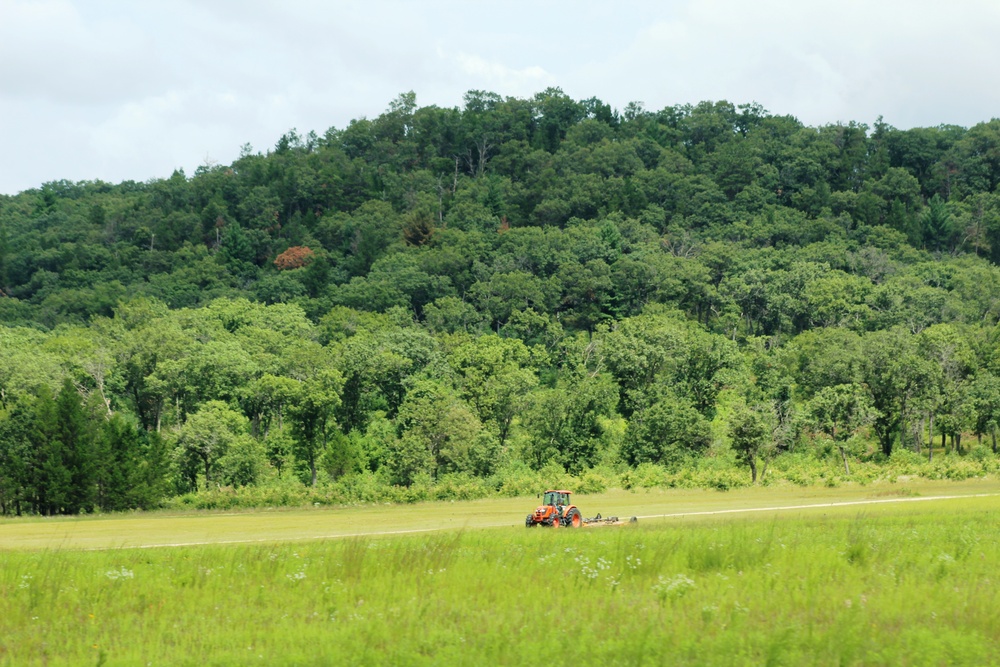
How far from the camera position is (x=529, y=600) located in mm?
16672

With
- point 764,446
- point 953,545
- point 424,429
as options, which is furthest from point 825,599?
point 424,429

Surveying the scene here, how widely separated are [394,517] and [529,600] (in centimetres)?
2559

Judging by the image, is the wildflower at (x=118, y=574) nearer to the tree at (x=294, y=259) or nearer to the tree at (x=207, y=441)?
the tree at (x=207, y=441)

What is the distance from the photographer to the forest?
220ft

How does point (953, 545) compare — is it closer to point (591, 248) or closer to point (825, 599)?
point (825, 599)

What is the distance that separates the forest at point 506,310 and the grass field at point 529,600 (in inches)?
1423

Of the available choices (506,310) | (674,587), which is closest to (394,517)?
(674,587)

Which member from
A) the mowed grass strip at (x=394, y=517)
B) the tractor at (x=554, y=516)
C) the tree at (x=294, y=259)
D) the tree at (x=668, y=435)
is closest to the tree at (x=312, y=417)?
the mowed grass strip at (x=394, y=517)

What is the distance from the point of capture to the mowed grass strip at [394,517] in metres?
31.0

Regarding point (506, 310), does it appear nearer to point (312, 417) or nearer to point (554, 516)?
point (312, 417)

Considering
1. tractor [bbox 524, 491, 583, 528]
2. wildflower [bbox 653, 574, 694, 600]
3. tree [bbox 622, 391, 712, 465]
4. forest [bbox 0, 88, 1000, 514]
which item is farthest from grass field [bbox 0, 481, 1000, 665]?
tree [bbox 622, 391, 712, 465]

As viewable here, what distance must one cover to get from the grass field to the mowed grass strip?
711cm

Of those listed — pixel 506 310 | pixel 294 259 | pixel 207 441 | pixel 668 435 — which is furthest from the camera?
pixel 294 259

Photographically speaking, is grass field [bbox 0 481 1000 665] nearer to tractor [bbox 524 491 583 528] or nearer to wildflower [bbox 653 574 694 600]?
wildflower [bbox 653 574 694 600]
